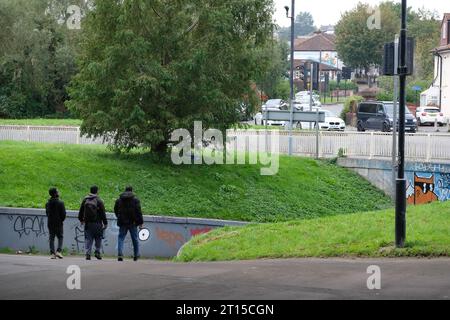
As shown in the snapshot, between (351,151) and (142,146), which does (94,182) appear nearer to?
(142,146)

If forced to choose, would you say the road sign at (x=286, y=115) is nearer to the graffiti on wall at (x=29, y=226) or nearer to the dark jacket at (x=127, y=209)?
the graffiti on wall at (x=29, y=226)

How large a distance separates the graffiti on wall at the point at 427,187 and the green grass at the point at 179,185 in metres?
1.14

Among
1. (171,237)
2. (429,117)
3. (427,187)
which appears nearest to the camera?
(171,237)

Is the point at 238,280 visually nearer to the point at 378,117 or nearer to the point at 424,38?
the point at 378,117

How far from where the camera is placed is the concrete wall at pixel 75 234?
24.5 metres

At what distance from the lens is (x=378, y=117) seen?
47844 mm

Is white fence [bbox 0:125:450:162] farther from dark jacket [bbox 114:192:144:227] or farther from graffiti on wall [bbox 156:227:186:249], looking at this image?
dark jacket [bbox 114:192:144:227]

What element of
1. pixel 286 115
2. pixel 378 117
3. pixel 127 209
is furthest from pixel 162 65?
pixel 378 117

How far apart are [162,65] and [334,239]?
15536 mm

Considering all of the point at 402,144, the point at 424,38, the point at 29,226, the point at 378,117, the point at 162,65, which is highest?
the point at 424,38

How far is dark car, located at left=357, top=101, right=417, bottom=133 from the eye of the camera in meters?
46.9

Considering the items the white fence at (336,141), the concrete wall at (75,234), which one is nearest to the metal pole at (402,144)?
the concrete wall at (75,234)
